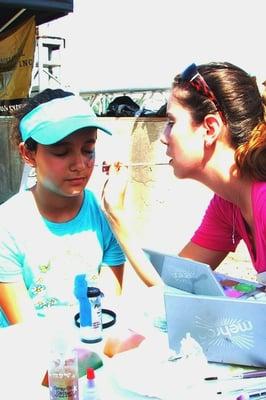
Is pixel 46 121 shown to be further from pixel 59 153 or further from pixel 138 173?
pixel 138 173

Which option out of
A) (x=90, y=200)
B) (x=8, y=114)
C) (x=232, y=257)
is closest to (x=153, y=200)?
(x=232, y=257)

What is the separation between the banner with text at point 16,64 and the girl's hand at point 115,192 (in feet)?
12.4

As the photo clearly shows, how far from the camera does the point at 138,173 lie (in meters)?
4.91

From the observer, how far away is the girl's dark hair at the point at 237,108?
1683 mm

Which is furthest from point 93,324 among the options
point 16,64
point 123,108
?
point 16,64

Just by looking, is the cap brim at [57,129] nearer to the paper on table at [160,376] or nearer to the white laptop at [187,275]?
the white laptop at [187,275]

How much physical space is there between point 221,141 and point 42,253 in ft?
2.51

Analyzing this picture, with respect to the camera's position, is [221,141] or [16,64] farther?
[16,64]

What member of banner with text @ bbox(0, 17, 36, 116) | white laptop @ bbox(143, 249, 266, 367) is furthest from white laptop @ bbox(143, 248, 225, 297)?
banner with text @ bbox(0, 17, 36, 116)

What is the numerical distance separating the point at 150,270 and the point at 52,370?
30.2 inches

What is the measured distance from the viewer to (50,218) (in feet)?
6.08

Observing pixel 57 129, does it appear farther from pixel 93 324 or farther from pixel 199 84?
pixel 93 324

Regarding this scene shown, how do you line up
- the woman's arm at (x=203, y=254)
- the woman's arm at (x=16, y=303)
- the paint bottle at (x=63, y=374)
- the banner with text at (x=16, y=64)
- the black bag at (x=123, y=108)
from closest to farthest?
the paint bottle at (x=63, y=374)
the woman's arm at (x=16, y=303)
the woman's arm at (x=203, y=254)
the black bag at (x=123, y=108)
the banner with text at (x=16, y=64)

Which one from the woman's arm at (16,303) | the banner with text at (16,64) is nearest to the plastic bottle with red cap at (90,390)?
the woman's arm at (16,303)
